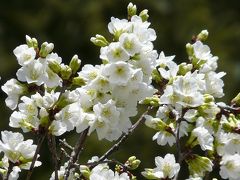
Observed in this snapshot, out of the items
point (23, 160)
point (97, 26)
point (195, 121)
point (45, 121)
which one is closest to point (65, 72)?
point (45, 121)

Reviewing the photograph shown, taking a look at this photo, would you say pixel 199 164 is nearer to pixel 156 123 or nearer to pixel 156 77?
pixel 156 123

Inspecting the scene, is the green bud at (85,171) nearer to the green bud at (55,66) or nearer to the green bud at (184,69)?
the green bud at (55,66)

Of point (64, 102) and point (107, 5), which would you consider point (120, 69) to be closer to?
point (64, 102)

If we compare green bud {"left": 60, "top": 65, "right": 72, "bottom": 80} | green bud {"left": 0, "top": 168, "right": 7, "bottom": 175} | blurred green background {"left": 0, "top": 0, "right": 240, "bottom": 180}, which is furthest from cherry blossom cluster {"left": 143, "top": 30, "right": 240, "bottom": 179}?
blurred green background {"left": 0, "top": 0, "right": 240, "bottom": 180}

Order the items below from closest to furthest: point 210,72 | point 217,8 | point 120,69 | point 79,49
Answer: point 120,69 → point 210,72 → point 79,49 → point 217,8

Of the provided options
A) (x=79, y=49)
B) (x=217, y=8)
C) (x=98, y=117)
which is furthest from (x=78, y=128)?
(x=217, y=8)
